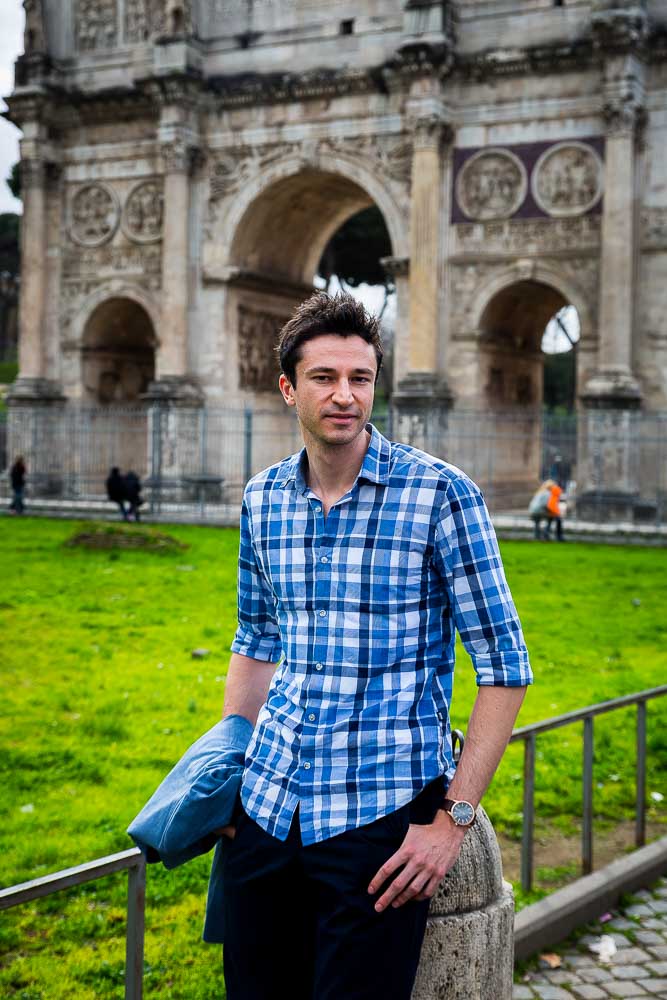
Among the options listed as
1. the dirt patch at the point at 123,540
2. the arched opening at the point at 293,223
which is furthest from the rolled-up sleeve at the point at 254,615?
the arched opening at the point at 293,223

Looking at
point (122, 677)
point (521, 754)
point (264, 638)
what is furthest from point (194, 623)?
point (264, 638)

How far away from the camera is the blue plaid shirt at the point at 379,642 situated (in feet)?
8.68

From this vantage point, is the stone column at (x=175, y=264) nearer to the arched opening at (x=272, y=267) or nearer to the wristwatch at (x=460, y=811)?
the arched opening at (x=272, y=267)

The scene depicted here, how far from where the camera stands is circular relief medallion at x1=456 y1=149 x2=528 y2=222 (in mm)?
23703

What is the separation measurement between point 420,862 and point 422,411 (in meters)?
21.0

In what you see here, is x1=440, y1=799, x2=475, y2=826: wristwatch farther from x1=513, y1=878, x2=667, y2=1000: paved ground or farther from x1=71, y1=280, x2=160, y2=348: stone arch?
x1=71, y1=280, x2=160, y2=348: stone arch

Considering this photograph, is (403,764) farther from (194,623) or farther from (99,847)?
(194,623)

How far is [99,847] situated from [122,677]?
3.46 metres

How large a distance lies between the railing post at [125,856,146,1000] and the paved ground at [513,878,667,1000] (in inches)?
69.7

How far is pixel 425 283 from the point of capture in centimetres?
2394

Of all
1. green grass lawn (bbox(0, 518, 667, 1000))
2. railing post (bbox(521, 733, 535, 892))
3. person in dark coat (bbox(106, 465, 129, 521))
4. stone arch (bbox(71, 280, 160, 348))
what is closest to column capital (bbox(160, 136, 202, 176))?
stone arch (bbox(71, 280, 160, 348))

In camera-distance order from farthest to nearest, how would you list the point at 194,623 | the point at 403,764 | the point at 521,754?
the point at 194,623
the point at 521,754
the point at 403,764

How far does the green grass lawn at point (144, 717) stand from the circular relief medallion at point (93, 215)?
45.4 feet

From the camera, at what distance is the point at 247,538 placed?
307 cm
